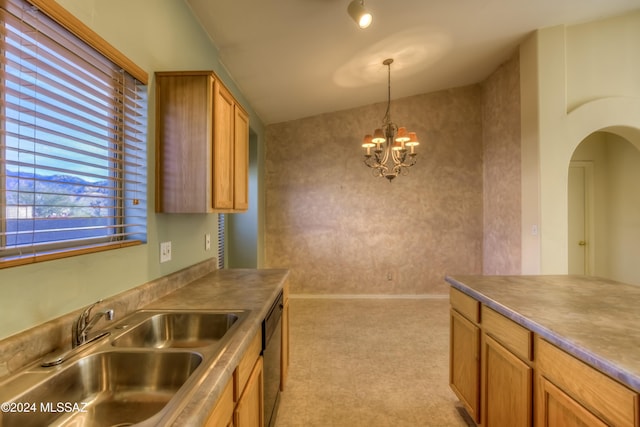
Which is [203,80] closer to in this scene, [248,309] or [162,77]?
[162,77]

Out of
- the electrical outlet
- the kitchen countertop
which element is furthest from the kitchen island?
the electrical outlet

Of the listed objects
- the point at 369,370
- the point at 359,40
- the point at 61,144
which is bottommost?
the point at 369,370

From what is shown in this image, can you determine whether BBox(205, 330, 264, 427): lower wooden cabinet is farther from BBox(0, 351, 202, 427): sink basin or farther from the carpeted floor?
the carpeted floor

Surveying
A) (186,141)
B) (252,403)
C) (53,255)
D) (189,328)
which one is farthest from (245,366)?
(186,141)

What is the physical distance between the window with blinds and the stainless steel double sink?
356 mm

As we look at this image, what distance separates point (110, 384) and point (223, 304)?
0.57 m

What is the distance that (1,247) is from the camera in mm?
932

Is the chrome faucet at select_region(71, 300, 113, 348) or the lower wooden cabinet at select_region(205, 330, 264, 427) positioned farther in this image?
the chrome faucet at select_region(71, 300, 113, 348)

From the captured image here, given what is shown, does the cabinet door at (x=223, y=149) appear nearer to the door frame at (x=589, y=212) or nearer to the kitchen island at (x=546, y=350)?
the kitchen island at (x=546, y=350)

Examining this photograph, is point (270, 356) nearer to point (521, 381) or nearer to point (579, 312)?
point (521, 381)

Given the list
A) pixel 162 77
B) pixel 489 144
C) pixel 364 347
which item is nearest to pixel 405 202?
pixel 489 144

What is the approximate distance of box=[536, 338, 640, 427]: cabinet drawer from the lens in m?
0.91

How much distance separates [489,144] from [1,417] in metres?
5.44

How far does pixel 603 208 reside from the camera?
4.66 metres
